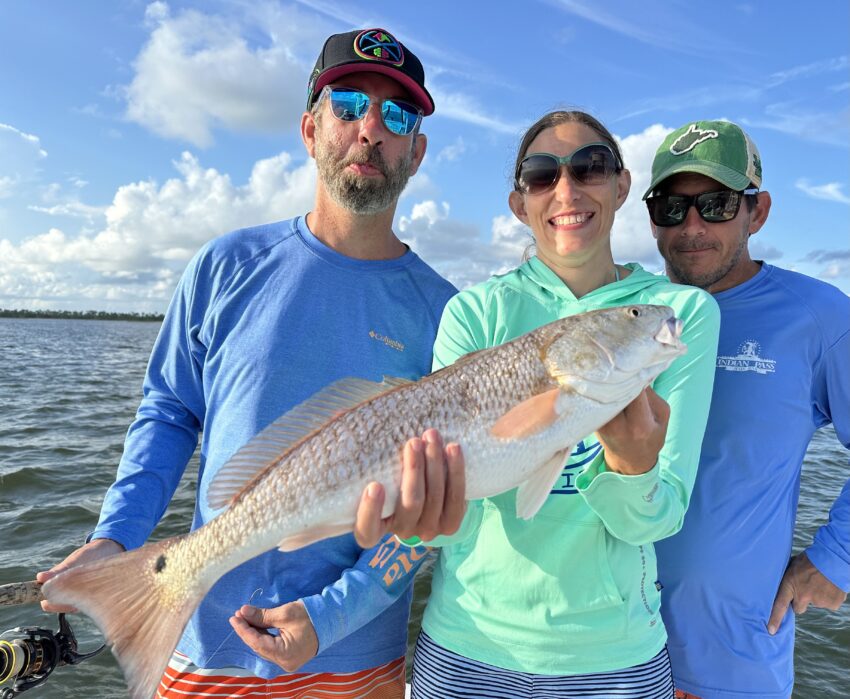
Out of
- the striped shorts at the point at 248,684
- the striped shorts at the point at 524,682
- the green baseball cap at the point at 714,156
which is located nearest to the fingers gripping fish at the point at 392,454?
the striped shorts at the point at 248,684

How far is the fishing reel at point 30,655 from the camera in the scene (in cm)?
349

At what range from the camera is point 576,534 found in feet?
8.86

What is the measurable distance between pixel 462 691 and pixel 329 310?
218 cm

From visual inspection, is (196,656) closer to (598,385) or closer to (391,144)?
(598,385)

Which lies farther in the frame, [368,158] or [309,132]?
[309,132]

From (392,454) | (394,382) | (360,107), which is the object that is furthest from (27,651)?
(360,107)

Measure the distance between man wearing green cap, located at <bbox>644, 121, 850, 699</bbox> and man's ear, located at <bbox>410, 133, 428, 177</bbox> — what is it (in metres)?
1.68

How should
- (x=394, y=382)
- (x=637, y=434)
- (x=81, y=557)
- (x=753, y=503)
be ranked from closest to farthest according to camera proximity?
1. (x=637, y=434)
2. (x=394, y=382)
3. (x=81, y=557)
4. (x=753, y=503)

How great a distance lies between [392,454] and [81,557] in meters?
1.71

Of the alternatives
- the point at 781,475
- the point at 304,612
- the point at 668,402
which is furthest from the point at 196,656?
the point at 781,475

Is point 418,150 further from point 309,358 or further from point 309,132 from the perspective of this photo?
point 309,358

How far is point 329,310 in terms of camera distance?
350 centimetres

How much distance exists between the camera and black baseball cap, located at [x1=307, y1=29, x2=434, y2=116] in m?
3.55

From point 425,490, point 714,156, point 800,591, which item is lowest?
point 800,591
